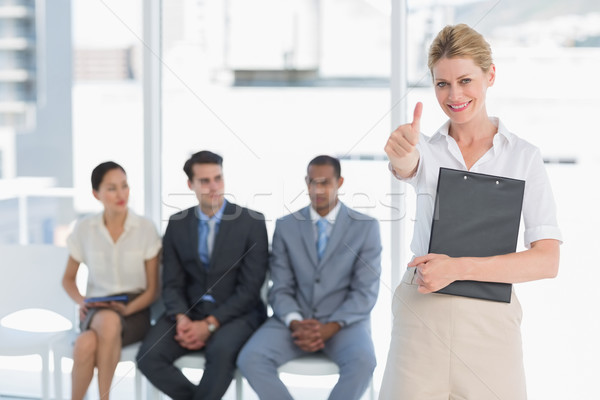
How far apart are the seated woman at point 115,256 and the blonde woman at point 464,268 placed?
1726 mm

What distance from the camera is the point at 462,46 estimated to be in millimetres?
1322

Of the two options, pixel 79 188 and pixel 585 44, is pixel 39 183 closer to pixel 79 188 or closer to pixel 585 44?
pixel 79 188

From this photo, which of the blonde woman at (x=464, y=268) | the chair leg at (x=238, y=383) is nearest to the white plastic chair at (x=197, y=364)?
the chair leg at (x=238, y=383)

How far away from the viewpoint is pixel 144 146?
3346 millimetres

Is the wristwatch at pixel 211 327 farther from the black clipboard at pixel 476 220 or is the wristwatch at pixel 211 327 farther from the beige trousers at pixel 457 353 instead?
the black clipboard at pixel 476 220

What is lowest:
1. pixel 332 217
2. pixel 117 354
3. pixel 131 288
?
pixel 117 354

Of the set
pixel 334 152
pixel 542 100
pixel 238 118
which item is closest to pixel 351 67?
pixel 334 152

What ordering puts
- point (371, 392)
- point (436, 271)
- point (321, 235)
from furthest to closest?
point (321, 235) → point (371, 392) → point (436, 271)

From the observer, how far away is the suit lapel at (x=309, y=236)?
9.20 feet

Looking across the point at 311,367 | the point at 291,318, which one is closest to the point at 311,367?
the point at 311,367

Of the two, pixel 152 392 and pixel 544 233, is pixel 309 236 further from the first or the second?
pixel 544 233

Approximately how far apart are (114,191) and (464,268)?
2.06 meters

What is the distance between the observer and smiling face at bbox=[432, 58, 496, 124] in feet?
4.39

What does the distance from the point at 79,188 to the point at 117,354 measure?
111 centimetres
